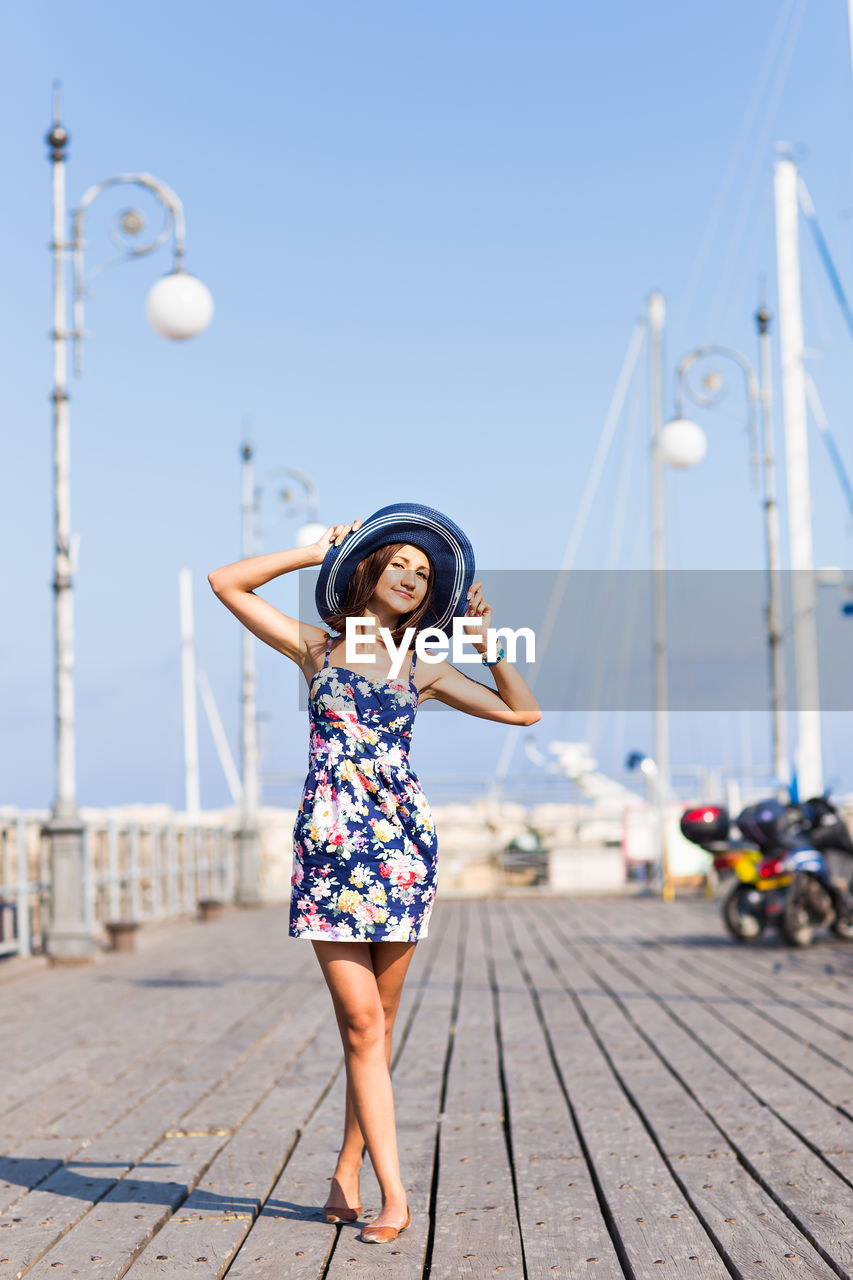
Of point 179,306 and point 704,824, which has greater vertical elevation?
point 179,306

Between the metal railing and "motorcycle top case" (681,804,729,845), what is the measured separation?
17.0 ft

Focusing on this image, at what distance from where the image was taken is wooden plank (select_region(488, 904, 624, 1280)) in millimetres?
3689

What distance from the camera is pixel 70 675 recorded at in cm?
1298

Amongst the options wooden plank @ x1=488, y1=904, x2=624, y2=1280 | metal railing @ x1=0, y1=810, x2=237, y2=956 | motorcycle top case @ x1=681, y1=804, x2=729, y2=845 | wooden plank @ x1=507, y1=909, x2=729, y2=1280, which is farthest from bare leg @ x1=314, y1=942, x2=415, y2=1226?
metal railing @ x1=0, y1=810, x2=237, y2=956

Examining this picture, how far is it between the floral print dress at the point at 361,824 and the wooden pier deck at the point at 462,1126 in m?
0.86

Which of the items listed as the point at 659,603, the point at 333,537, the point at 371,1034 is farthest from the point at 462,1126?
the point at 659,603

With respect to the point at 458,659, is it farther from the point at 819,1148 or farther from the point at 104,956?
the point at 104,956

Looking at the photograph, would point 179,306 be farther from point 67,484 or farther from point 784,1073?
point 784,1073

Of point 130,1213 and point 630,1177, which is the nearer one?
point 130,1213

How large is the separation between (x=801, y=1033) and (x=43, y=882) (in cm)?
732

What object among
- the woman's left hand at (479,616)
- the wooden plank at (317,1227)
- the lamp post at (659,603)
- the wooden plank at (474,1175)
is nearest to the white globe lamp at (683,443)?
the lamp post at (659,603)

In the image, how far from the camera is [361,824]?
3875 mm

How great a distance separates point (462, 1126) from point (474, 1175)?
0.82 m

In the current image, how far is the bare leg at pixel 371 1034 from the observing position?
3.87 m
